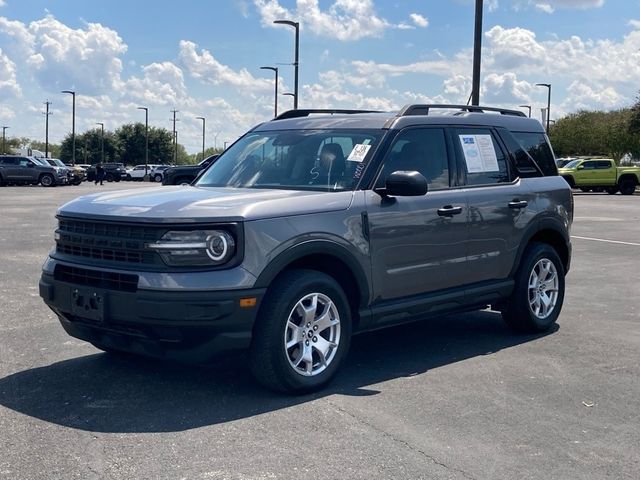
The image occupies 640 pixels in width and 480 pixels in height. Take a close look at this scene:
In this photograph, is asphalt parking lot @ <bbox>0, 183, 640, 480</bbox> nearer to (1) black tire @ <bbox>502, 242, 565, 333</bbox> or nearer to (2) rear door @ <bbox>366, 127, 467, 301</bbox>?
(1) black tire @ <bbox>502, 242, 565, 333</bbox>

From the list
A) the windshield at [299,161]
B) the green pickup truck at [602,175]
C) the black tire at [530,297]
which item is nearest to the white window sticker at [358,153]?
the windshield at [299,161]

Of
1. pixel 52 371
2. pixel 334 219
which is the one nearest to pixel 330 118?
pixel 334 219

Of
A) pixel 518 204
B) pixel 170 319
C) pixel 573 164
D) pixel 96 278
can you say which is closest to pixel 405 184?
pixel 518 204

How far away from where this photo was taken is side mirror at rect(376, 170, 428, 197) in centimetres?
555

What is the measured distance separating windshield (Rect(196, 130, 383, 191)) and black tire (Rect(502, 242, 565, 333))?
2.04 metres

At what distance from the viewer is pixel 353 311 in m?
5.74

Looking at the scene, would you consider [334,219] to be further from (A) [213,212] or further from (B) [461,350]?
(B) [461,350]

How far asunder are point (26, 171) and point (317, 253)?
43.4 metres

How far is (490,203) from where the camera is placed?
261 inches

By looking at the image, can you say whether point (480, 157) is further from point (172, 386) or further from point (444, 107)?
point (172, 386)

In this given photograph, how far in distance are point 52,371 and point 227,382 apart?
1318 millimetres

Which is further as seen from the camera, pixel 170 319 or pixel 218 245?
pixel 218 245

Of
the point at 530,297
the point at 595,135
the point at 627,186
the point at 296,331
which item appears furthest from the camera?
the point at 595,135

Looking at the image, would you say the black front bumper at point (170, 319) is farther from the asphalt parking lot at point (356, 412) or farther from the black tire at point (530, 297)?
the black tire at point (530, 297)
